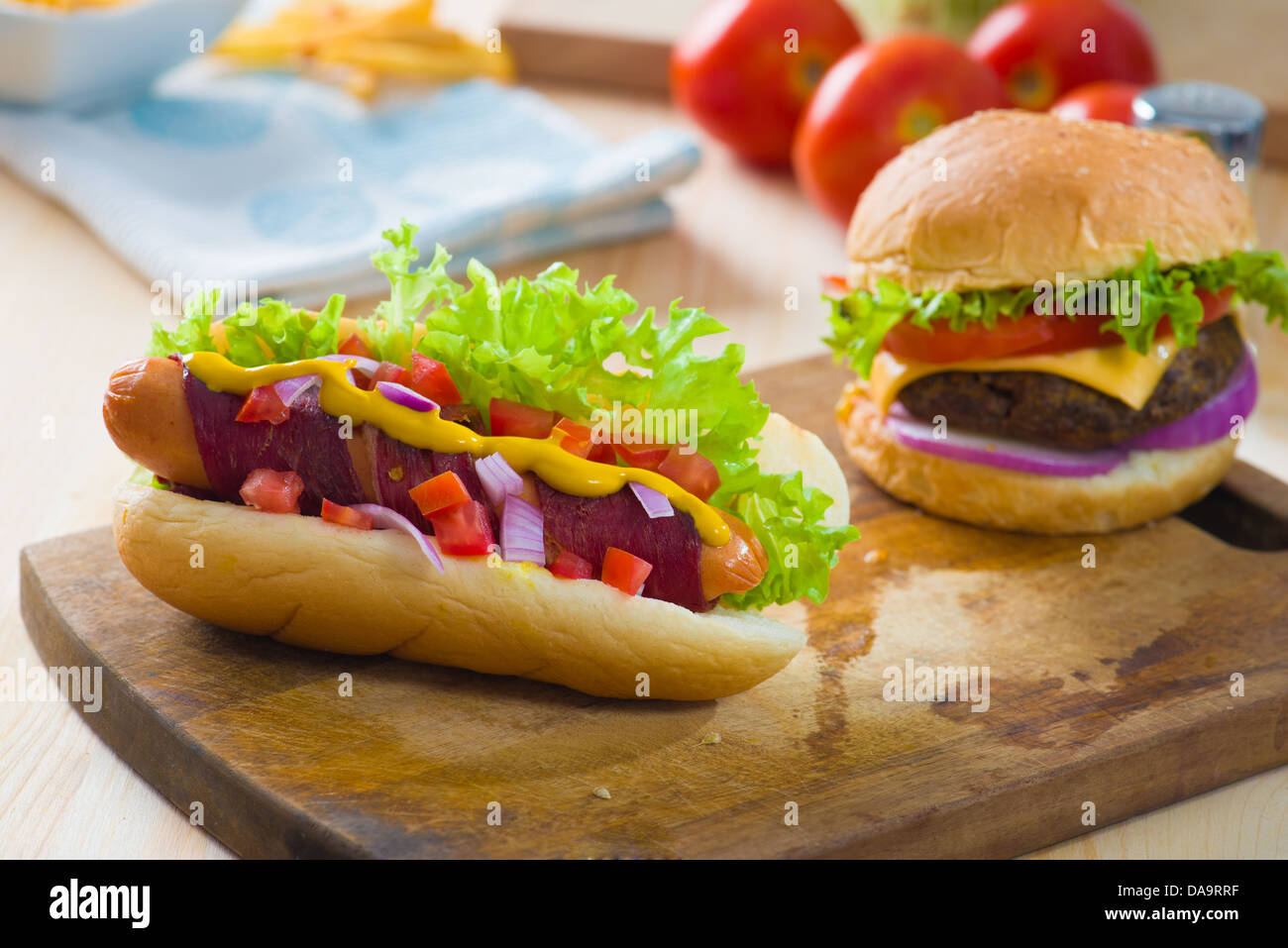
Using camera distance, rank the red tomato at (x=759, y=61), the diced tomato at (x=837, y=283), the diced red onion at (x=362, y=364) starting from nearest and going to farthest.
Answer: the diced red onion at (x=362, y=364) < the diced tomato at (x=837, y=283) < the red tomato at (x=759, y=61)

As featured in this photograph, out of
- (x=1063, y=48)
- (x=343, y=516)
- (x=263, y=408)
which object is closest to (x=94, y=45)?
(x=263, y=408)

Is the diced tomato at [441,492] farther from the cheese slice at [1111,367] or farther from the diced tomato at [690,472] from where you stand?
the cheese slice at [1111,367]

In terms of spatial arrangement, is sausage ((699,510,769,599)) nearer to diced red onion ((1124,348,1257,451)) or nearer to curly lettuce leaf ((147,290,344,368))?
curly lettuce leaf ((147,290,344,368))

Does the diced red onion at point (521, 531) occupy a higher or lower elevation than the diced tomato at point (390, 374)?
lower

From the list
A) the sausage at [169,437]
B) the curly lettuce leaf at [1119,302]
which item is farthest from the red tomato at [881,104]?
the sausage at [169,437]

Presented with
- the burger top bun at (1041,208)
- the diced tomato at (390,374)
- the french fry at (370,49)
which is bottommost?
the diced tomato at (390,374)
